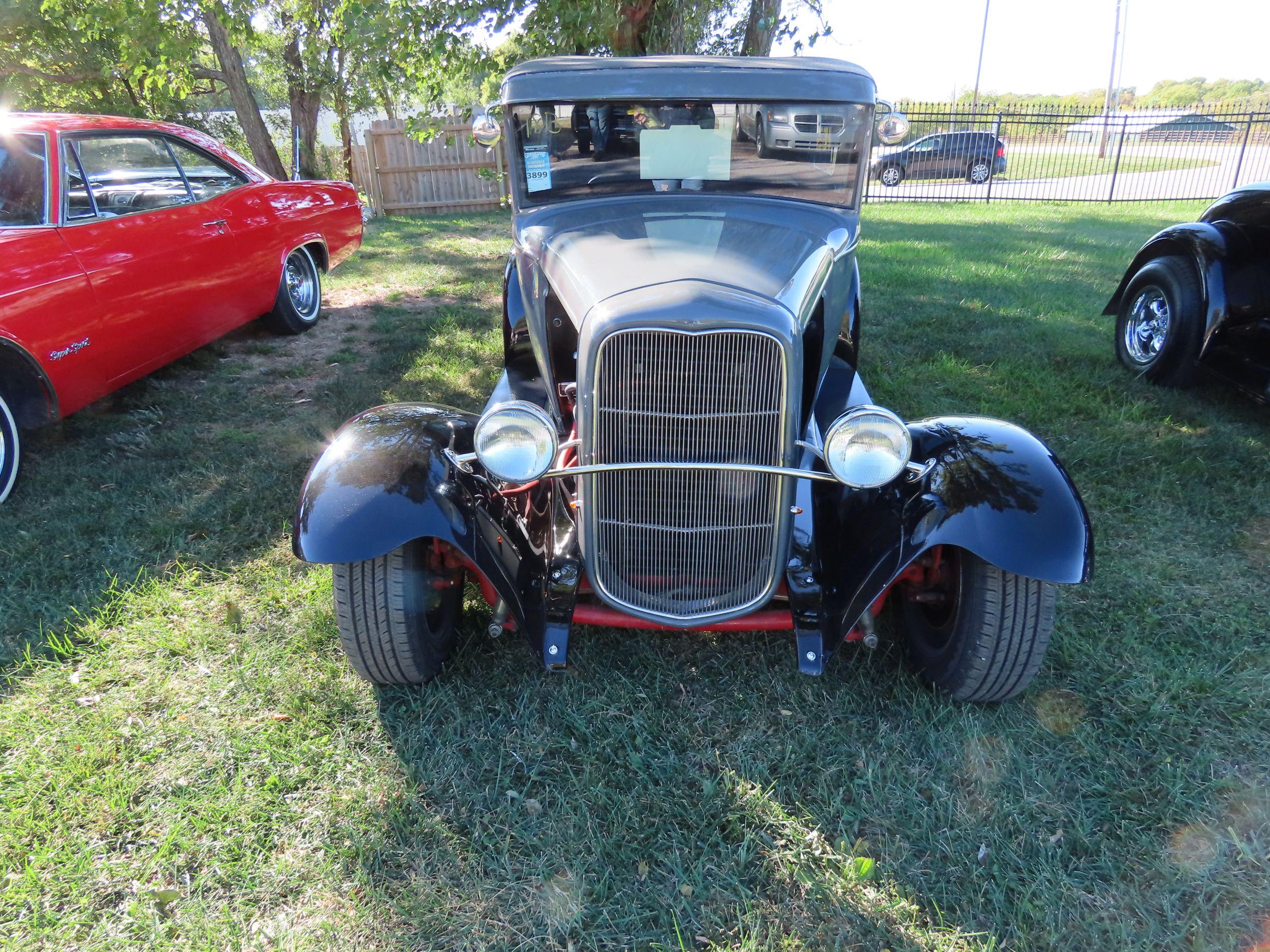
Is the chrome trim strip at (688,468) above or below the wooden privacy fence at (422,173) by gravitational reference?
below

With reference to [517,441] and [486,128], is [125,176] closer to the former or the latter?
[486,128]

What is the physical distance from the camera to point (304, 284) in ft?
21.9

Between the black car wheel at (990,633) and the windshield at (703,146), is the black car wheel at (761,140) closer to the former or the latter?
the windshield at (703,146)

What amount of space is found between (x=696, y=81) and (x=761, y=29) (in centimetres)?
532

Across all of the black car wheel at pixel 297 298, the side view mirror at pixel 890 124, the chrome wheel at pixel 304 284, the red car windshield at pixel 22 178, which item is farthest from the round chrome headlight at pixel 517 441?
the chrome wheel at pixel 304 284

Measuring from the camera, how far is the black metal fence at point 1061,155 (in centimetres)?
1524

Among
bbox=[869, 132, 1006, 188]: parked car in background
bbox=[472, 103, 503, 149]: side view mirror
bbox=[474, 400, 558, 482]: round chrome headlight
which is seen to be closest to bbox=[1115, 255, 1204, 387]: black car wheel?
bbox=[472, 103, 503, 149]: side view mirror

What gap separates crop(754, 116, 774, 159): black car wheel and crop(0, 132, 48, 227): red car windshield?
3.70 meters

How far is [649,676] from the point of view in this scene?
2670 mm

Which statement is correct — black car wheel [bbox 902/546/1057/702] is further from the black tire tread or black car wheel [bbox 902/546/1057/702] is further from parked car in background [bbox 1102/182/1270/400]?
parked car in background [bbox 1102/182/1270/400]

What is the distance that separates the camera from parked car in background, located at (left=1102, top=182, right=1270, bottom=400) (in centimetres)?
→ 434

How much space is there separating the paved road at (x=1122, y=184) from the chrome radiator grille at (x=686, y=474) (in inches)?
579

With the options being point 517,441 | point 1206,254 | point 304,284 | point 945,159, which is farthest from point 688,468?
point 945,159

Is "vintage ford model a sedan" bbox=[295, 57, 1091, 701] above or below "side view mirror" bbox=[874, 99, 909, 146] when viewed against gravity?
below
